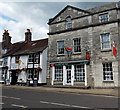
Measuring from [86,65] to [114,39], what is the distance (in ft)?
15.0

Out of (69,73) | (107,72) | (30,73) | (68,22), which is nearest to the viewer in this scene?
(107,72)

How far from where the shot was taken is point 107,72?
16328 millimetres

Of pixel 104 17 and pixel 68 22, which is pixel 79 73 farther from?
pixel 104 17

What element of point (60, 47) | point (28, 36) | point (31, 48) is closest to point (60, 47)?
point (60, 47)

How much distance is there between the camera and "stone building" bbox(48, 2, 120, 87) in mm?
16391

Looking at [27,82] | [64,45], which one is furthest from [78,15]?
[27,82]

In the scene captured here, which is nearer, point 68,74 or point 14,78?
point 68,74

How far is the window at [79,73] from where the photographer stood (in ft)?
58.4

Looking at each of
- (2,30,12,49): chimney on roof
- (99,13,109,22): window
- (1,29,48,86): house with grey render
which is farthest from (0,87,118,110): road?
(2,30,12,49): chimney on roof

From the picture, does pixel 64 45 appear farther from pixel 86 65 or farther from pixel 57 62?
pixel 86 65

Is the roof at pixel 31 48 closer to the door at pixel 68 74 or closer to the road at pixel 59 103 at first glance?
the door at pixel 68 74

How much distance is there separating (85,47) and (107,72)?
4.21 meters

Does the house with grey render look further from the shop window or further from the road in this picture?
the road

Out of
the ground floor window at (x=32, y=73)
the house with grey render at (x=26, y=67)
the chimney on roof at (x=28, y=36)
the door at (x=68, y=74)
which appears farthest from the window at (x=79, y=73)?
the chimney on roof at (x=28, y=36)
